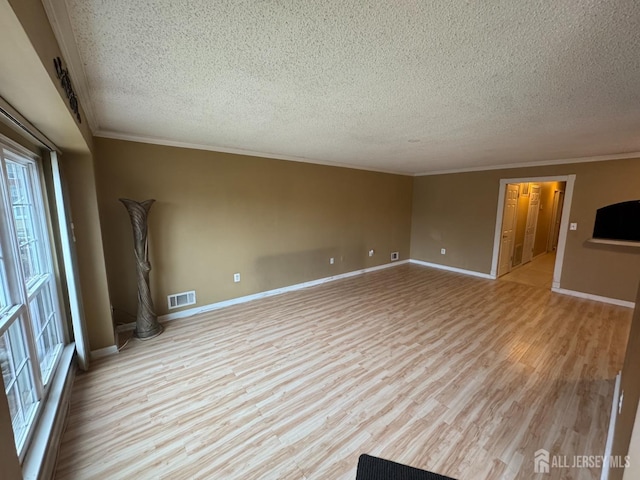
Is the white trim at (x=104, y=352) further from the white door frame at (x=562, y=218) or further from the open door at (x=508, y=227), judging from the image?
the open door at (x=508, y=227)

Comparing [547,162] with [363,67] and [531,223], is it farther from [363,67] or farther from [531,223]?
[363,67]

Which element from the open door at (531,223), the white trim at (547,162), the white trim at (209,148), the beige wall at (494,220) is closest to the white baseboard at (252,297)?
the beige wall at (494,220)

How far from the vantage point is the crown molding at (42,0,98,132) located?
38.3 inches

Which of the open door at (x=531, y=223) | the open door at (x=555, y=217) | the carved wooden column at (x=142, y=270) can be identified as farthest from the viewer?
the open door at (x=555, y=217)

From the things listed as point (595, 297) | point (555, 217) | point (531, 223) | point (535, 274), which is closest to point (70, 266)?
point (595, 297)

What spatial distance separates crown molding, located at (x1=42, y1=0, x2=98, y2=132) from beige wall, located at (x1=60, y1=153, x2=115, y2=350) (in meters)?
0.66

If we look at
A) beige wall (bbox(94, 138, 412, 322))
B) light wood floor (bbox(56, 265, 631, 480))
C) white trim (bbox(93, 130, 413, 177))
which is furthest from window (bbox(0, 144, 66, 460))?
white trim (bbox(93, 130, 413, 177))

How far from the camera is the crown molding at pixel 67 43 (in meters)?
0.97

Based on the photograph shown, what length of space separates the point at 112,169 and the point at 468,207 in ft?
19.8

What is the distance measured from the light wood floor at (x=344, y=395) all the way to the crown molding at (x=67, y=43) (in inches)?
87.9

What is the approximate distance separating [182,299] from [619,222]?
21.1 feet

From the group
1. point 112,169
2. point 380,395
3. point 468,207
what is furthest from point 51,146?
point 468,207

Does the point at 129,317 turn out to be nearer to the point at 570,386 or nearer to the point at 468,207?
the point at 570,386

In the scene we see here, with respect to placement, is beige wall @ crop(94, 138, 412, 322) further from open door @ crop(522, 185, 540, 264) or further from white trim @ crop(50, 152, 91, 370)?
open door @ crop(522, 185, 540, 264)
